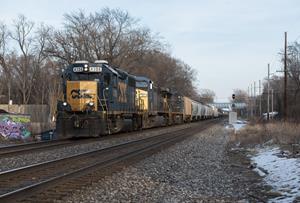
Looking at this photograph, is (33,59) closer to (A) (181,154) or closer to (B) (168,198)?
(A) (181,154)

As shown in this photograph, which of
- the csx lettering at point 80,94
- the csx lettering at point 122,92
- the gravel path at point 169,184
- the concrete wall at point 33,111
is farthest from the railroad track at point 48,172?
the concrete wall at point 33,111

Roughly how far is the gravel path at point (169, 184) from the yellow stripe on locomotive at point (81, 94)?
29.2 feet

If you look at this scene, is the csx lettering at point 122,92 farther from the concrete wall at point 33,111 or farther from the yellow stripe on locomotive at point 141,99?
the concrete wall at point 33,111

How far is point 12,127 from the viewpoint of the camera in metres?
26.3

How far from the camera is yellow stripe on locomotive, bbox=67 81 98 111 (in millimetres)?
22984

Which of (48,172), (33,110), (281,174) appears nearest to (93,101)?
(48,172)

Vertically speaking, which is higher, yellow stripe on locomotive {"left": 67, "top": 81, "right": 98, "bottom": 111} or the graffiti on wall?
yellow stripe on locomotive {"left": 67, "top": 81, "right": 98, "bottom": 111}

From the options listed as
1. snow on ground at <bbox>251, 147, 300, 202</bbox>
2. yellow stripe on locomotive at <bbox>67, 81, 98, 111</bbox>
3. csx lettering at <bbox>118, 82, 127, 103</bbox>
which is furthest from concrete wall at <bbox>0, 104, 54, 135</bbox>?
snow on ground at <bbox>251, 147, 300, 202</bbox>

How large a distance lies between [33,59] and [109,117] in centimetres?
6558

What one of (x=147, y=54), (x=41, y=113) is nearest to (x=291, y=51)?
(x=147, y=54)

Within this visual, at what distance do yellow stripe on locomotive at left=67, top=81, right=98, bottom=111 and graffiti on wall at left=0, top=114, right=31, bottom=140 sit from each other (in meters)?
5.20

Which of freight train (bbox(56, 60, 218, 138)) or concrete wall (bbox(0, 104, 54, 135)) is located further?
concrete wall (bbox(0, 104, 54, 135))

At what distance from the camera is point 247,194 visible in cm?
901

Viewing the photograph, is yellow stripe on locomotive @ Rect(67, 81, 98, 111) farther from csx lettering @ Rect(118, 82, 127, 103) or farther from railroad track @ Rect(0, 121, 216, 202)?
railroad track @ Rect(0, 121, 216, 202)
